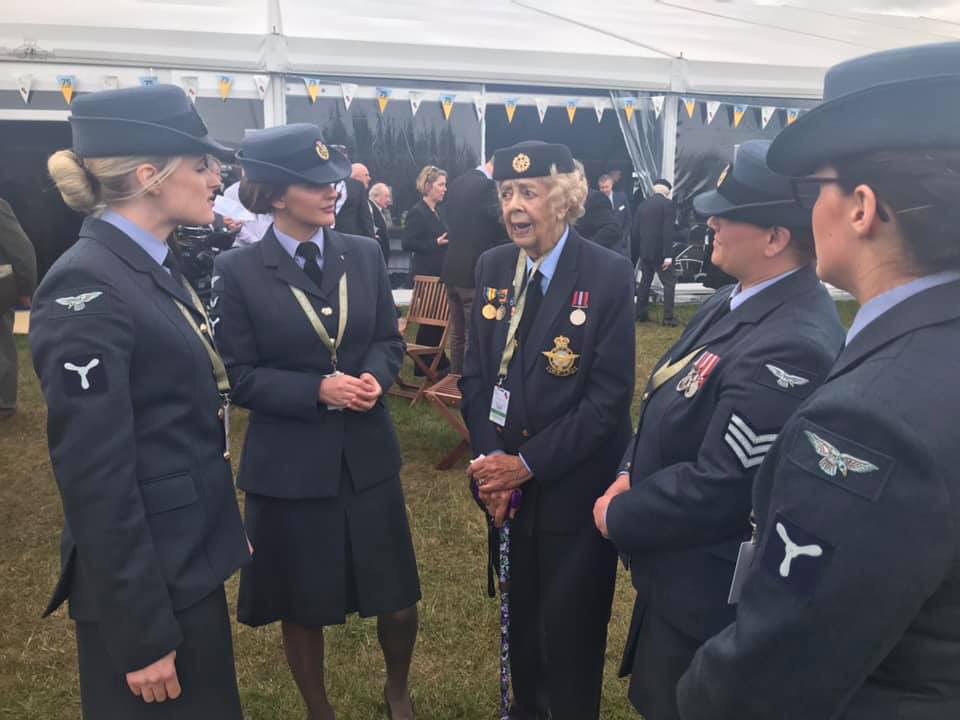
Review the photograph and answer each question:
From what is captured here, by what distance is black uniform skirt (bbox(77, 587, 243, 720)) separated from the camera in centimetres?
179

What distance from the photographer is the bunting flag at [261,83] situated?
917cm

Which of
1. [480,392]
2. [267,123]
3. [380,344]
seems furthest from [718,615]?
[267,123]

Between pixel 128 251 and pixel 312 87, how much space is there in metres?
8.29

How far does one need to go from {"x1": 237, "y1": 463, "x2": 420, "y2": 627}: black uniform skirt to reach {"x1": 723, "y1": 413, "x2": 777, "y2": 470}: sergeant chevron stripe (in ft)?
4.37

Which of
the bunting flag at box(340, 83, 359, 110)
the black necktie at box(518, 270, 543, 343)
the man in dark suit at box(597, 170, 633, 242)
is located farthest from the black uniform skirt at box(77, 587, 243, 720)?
the man in dark suit at box(597, 170, 633, 242)

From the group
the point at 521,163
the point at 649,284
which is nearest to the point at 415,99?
the point at 649,284

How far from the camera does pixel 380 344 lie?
9.15 ft

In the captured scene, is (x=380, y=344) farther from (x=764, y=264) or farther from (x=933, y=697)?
(x=933, y=697)

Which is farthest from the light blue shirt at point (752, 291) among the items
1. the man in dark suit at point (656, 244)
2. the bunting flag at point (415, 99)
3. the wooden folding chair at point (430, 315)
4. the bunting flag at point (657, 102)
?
the bunting flag at point (657, 102)

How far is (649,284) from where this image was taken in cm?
1073

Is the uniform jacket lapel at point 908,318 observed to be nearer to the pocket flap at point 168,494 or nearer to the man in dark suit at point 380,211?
the pocket flap at point 168,494

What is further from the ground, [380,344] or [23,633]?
[380,344]

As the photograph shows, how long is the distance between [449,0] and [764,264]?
13.2 m

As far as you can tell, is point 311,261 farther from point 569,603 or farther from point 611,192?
point 611,192
